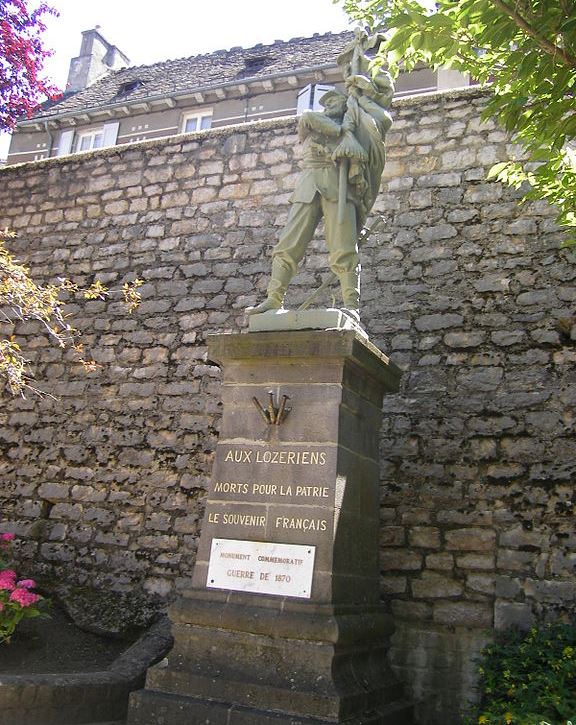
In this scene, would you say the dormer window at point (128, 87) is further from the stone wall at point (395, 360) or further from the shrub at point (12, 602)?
the shrub at point (12, 602)

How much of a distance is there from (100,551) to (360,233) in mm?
4338

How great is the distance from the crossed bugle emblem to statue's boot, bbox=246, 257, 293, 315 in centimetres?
73

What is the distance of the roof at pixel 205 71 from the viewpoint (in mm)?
15641

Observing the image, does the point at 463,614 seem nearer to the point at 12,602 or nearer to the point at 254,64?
the point at 12,602

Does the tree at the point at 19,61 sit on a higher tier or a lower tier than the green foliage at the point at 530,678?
higher

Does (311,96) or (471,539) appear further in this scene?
(311,96)

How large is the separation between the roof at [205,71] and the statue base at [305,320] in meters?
10.9

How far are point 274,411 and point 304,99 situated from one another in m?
11.2

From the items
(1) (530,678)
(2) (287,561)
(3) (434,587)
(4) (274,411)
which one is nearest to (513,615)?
(3) (434,587)

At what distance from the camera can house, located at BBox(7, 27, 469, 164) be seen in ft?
48.6

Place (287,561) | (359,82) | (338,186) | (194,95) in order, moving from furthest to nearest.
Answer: (194,95) → (359,82) → (338,186) → (287,561)

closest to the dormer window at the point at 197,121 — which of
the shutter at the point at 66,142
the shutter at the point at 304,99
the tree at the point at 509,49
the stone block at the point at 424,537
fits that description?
the shutter at the point at 304,99

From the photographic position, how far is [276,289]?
536cm

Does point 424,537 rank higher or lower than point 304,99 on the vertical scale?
lower
